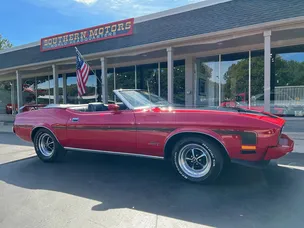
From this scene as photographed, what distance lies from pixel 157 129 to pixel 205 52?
28.4 ft

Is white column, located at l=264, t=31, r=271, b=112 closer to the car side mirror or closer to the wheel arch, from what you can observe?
the wheel arch

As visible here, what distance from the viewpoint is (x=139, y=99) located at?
14.8ft

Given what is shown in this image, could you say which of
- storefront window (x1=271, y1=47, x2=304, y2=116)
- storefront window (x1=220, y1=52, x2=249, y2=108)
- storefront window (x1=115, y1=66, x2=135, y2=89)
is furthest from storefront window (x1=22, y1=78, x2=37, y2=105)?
storefront window (x1=271, y1=47, x2=304, y2=116)

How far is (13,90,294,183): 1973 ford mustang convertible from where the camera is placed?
11.0ft

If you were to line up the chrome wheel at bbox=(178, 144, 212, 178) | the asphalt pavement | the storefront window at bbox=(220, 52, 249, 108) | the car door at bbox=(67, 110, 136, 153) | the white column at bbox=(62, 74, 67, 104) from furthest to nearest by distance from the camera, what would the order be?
the white column at bbox=(62, 74, 67, 104)
the storefront window at bbox=(220, 52, 249, 108)
the car door at bbox=(67, 110, 136, 153)
the chrome wheel at bbox=(178, 144, 212, 178)
the asphalt pavement

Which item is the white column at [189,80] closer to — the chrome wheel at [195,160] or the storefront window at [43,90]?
the chrome wheel at [195,160]

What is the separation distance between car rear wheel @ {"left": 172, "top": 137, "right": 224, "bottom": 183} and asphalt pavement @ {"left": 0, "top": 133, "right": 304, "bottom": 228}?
0.53ft

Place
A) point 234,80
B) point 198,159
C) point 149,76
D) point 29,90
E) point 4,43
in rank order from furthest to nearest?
point 4,43, point 29,90, point 149,76, point 234,80, point 198,159

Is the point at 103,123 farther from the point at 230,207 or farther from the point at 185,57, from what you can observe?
the point at 185,57

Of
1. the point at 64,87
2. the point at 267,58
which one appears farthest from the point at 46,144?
the point at 64,87

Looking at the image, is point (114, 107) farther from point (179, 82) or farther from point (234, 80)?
point (179, 82)

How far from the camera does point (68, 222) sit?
8.79 feet

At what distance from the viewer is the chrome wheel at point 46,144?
530 cm

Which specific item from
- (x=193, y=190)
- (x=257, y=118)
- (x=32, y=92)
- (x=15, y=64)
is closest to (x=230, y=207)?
(x=193, y=190)
